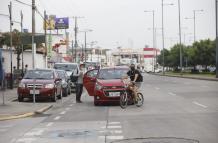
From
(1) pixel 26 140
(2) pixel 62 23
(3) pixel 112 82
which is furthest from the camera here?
(2) pixel 62 23

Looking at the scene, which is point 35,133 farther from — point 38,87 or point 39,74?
point 39,74

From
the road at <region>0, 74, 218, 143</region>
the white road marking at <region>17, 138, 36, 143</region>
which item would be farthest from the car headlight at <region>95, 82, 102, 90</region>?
the white road marking at <region>17, 138, 36, 143</region>

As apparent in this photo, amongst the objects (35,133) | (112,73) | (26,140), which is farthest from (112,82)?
(26,140)

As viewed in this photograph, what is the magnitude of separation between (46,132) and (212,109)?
734 cm

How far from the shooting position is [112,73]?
24.6m

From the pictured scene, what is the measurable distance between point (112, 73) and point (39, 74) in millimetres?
4271

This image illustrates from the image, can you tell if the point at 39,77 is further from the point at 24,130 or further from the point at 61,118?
the point at 24,130

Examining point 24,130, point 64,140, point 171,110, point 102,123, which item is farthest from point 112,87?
point 64,140

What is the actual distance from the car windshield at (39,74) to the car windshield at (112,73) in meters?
3.39

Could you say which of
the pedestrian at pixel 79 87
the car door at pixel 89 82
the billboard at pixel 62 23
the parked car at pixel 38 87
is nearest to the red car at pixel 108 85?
the car door at pixel 89 82

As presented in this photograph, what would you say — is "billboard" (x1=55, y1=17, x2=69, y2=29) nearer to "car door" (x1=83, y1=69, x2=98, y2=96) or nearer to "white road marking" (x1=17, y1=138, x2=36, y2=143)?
"car door" (x1=83, y1=69, x2=98, y2=96)

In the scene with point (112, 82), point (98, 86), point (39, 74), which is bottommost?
point (98, 86)

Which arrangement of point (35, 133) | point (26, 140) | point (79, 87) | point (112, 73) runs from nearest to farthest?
1. point (26, 140)
2. point (35, 133)
3. point (112, 73)
4. point (79, 87)

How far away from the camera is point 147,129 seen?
13.9 metres
